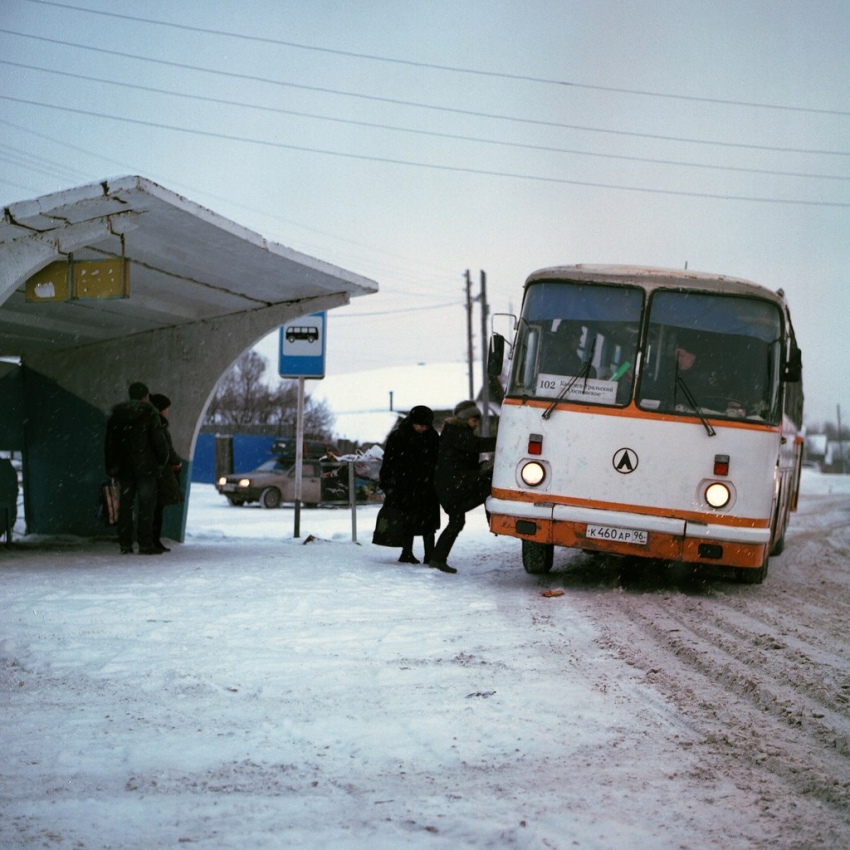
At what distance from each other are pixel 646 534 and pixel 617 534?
248 millimetres

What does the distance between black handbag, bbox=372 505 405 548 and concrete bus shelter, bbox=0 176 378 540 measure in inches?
105

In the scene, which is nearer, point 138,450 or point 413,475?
point 413,475

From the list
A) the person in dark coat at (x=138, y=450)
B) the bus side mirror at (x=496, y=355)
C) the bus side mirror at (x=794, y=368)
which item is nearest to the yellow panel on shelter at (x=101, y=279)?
the person in dark coat at (x=138, y=450)

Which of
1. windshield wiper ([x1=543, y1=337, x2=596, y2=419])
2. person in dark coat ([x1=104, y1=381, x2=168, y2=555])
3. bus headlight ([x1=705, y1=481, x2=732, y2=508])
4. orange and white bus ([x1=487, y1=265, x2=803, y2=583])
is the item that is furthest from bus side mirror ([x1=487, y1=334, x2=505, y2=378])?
person in dark coat ([x1=104, y1=381, x2=168, y2=555])

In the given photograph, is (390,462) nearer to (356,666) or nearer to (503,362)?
(503,362)

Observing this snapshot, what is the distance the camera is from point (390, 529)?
9938 millimetres

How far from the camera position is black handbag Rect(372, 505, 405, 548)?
9.93 metres

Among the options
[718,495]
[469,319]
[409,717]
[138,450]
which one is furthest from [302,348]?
[469,319]

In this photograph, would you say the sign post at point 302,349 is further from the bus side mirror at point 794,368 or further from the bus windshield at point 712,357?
the bus side mirror at point 794,368

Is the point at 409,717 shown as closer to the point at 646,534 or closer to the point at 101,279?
the point at 646,534

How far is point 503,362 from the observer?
8.85m

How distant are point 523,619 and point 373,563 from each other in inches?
126

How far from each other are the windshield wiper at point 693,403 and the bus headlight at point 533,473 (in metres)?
1.43

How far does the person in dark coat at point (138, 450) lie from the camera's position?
1016cm
